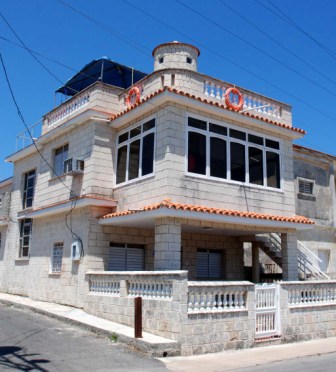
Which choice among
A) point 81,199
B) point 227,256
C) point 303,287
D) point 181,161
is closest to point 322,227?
point 227,256

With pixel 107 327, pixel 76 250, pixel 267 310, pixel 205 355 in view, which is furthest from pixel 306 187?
pixel 107 327

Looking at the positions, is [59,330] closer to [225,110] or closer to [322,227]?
[225,110]

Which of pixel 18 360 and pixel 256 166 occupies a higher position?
pixel 256 166

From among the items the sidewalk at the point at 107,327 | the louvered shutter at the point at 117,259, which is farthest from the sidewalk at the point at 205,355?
the louvered shutter at the point at 117,259

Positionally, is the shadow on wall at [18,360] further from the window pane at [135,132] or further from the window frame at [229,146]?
the window pane at [135,132]

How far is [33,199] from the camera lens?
1909cm

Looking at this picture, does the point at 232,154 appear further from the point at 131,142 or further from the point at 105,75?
the point at 105,75

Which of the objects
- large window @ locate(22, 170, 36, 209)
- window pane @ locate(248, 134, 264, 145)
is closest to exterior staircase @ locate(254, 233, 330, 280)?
window pane @ locate(248, 134, 264, 145)

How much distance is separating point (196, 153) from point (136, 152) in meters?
2.06

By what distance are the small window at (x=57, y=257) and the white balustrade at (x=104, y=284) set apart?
282 cm

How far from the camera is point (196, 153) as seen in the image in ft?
43.2

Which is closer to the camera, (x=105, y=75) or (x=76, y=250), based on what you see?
(x=76, y=250)

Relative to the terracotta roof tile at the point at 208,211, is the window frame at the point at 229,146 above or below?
above

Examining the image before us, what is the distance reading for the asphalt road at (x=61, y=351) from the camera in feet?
26.1
